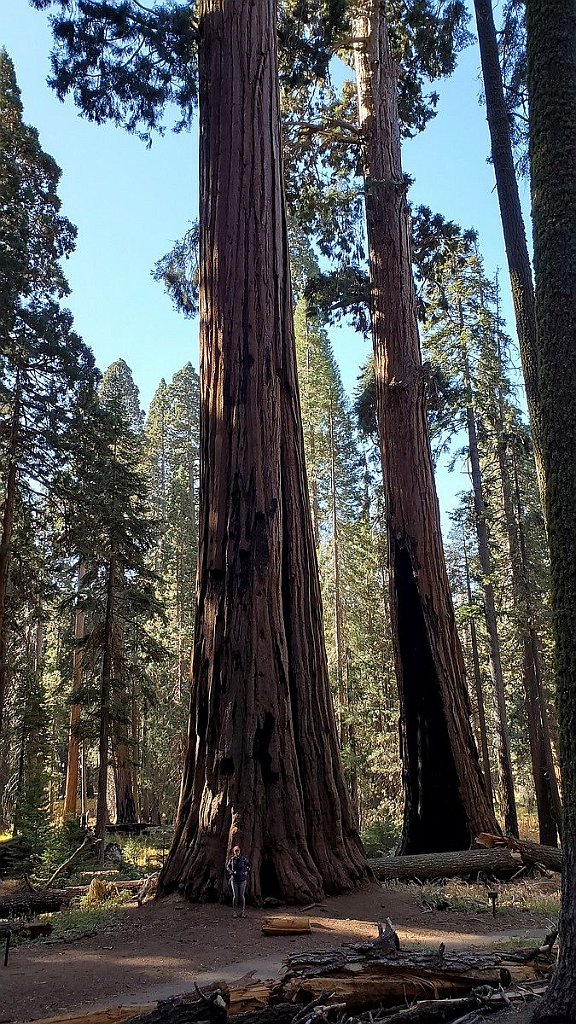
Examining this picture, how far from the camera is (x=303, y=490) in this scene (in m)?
8.61

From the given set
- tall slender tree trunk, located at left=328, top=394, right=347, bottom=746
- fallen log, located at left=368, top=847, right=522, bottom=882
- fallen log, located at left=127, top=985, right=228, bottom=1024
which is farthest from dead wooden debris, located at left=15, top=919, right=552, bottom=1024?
Result: tall slender tree trunk, located at left=328, top=394, right=347, bottom=746

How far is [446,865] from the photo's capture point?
905 cm

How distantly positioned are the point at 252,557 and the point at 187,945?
3.61 meters

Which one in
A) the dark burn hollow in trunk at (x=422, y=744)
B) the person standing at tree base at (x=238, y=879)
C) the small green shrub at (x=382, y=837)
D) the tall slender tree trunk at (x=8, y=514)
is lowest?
the small green shrub at (x=382, y=837)

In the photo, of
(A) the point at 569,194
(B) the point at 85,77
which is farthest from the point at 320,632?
(B) the point at 85,77

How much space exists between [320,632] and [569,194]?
→ 18.3 feet

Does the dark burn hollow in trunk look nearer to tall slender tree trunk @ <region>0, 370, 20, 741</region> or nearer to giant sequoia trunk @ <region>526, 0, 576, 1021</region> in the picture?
giant sequoia trunk @ <region>526, 0, 576, 1021</region>

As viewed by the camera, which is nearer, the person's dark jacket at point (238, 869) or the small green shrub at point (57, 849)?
the person's dark jacket at point (238, 869)

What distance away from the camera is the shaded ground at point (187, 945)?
4715 millimetres

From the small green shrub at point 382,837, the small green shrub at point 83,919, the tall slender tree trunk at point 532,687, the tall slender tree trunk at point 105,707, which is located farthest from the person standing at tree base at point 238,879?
the tall slender tree trunk at point 532,687

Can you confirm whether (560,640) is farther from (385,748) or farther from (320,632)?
(385,748)

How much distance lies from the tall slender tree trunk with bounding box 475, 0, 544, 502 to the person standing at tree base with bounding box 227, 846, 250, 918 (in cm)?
595

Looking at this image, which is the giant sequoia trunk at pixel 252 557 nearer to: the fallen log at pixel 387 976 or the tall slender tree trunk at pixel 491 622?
the fallen log at pixel 387 976

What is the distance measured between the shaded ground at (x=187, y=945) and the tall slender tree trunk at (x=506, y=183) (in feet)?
18.2
